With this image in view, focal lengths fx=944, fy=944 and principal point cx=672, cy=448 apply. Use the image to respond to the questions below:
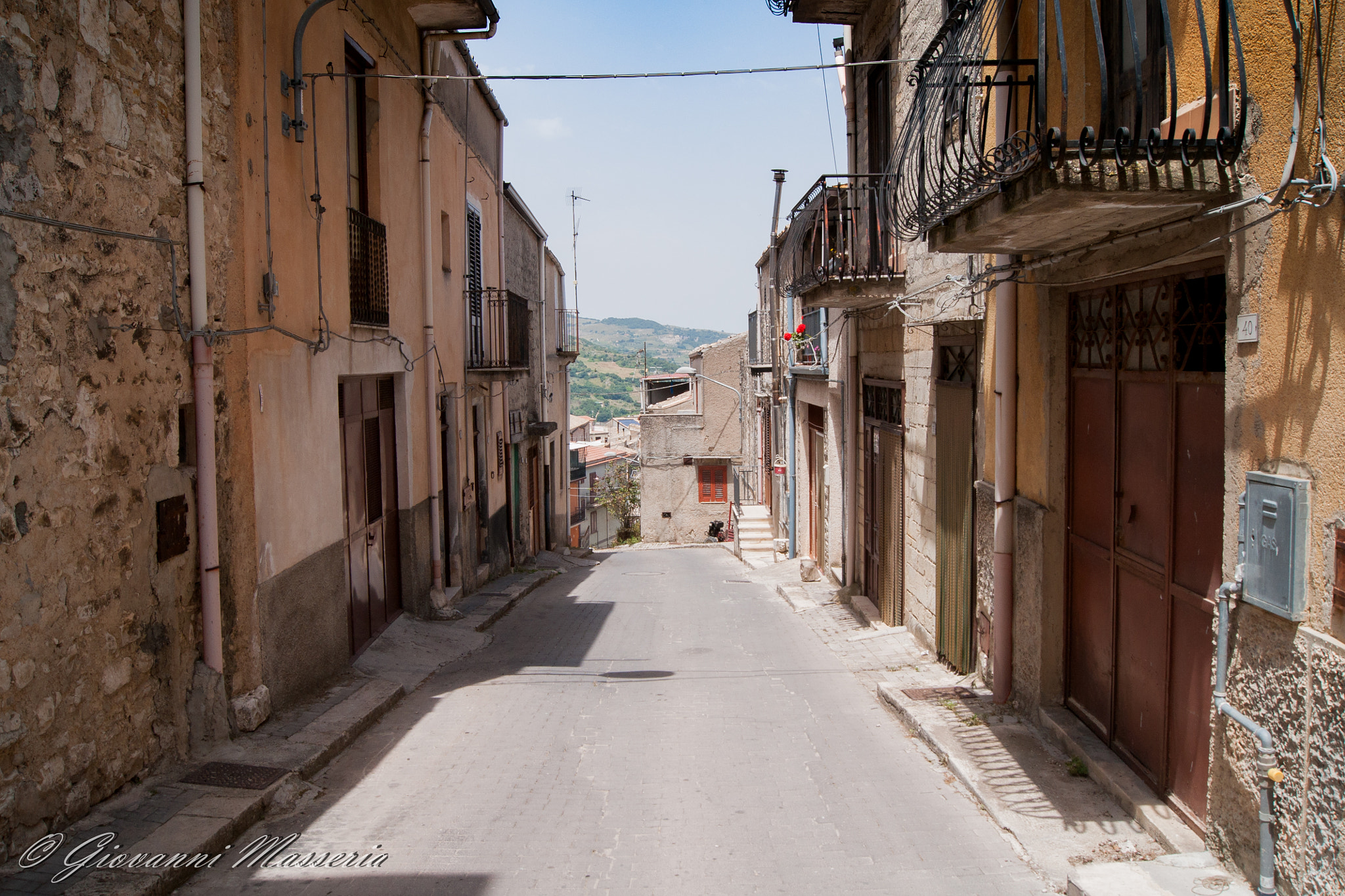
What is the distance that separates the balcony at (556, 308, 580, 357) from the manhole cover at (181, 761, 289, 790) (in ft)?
59.3

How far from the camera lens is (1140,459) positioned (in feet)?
16.4

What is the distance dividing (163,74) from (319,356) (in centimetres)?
248

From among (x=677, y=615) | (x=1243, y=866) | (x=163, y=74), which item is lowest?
(x=677, y=615)

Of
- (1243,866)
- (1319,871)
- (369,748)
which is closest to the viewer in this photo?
(1319,871)

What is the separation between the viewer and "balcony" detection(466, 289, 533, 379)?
43.5 ft

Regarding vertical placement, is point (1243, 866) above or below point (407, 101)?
below

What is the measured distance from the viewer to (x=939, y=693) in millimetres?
7098

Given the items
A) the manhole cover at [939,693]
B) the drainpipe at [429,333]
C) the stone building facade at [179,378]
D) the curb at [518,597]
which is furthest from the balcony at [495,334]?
the manhole cover at [939,693]

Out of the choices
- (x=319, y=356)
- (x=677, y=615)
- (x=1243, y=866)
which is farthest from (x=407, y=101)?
(x=1243, y=866)

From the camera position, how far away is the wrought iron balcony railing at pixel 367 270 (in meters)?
8.23

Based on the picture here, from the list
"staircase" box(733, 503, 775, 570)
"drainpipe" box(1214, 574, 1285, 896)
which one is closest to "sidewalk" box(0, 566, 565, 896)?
"drainpipe" box(1214, 574, 1285, 896)

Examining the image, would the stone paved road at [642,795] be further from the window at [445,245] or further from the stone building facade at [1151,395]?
the window at [445,245]

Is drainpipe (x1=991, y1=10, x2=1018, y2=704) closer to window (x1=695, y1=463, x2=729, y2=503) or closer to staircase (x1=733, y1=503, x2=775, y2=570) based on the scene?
staircase (x1=733, y1=503, x2=775, y2=570)

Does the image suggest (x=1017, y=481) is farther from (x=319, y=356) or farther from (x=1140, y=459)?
(x=319, y=356)
